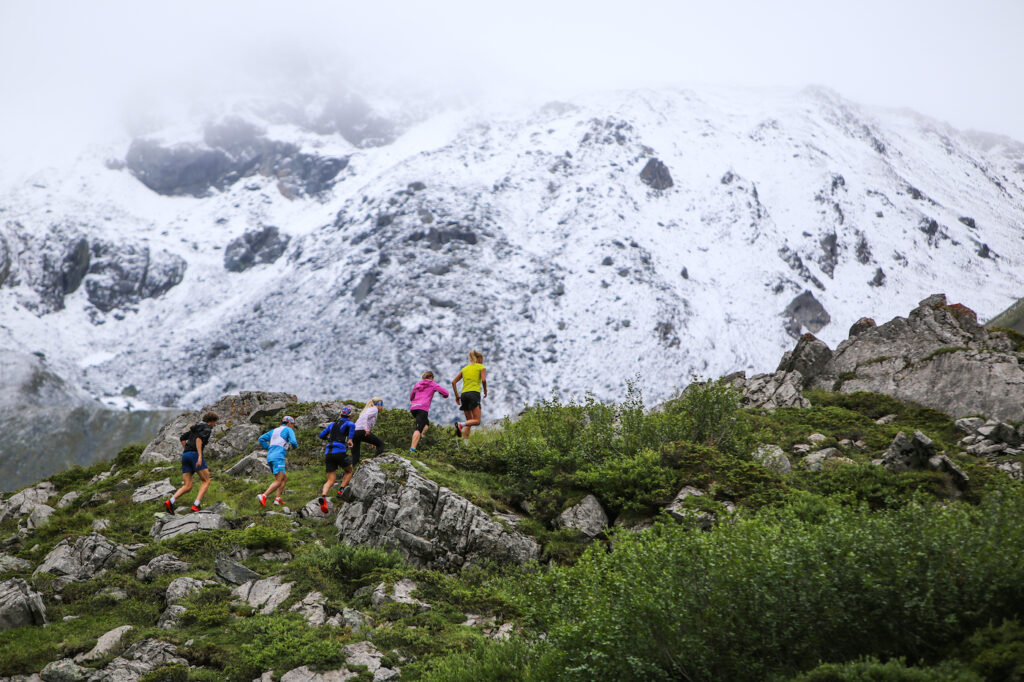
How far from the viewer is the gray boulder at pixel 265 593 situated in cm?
1041

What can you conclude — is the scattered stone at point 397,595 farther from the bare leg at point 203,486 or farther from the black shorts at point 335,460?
the bare leg at point 203,486

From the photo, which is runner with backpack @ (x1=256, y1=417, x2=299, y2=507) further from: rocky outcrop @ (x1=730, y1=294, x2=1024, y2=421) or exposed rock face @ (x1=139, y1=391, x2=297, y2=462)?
rocky outcrop @ (x1=730, y1=294, x2=1024, y2=421)

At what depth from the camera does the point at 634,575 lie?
7.53 m

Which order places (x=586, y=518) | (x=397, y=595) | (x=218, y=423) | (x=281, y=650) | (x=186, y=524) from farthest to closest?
1. (x=218, y=423)
2. (x=186, y=524)
3. (x=586, y=518)
4. (x=397, y=595)
5. (x=281, y=650)

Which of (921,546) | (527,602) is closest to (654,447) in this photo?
(527,602)

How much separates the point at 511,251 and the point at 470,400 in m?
99.9

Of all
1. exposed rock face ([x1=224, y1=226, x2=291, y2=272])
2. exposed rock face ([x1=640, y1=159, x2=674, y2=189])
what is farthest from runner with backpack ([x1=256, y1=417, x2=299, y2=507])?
exposed rock face ([x1=640, y1=159, x2=674, y2=189])

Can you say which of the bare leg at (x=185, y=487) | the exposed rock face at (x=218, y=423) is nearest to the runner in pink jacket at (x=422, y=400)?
the bare leg at (x=185, y=487)

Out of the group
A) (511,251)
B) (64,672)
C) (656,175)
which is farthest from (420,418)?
(656,175)

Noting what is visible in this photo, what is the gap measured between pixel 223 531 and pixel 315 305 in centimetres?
9805

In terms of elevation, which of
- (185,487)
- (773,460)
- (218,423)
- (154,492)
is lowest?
(218,423)

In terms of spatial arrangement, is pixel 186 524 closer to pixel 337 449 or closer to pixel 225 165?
pixel 337 449

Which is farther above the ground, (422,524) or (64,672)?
(422,524)

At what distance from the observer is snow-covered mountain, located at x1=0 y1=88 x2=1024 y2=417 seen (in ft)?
319
